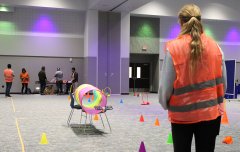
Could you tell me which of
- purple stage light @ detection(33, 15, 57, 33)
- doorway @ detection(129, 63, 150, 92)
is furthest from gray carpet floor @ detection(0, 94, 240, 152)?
doorway @ detection(129, 63, 150, 92)

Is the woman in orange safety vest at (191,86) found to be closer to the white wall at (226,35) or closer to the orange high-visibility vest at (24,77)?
the orange high-visibility vest at (24,77)

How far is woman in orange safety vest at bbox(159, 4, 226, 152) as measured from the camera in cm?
229

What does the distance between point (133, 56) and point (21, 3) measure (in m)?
8.46

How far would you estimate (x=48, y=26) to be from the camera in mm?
21359

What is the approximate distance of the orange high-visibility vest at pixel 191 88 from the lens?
229cm

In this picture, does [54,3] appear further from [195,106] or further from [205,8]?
[195,106]

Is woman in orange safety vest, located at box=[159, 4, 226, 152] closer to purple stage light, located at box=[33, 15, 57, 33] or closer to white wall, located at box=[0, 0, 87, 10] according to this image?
white wall, located at box=[0, 0, 87, 10]

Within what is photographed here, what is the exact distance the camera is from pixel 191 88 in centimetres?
231

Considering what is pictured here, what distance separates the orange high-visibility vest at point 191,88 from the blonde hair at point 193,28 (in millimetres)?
31

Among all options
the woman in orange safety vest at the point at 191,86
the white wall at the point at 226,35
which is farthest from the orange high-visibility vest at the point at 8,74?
the woman in orange safety vest at the point at 191,86

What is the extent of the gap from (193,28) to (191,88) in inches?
16.5

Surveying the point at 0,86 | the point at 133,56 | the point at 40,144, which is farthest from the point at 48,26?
the point at 40,144

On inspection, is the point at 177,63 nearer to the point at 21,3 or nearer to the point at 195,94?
Result: the point at 195,94

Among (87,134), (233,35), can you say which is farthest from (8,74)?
(233,35)
